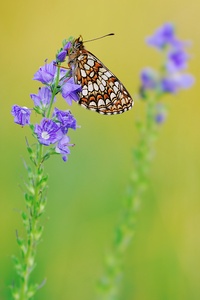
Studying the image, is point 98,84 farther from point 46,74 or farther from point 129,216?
point 129,216

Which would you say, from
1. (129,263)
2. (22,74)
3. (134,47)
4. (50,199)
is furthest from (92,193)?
(134,47)

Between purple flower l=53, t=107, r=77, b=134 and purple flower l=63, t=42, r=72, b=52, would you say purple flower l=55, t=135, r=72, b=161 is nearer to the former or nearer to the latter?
purple flower l=53, t=107, r=77, b=134

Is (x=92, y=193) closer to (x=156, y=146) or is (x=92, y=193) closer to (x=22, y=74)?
(x=156, y=146)

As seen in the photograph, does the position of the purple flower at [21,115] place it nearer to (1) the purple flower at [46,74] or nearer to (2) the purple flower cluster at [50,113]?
(2) the purple flower cluster at [50,113]

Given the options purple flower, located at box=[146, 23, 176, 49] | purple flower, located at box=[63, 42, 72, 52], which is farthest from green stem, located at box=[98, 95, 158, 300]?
purple flower, located at box=[63, 42, 72, 52]

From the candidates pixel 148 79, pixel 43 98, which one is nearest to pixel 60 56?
pixel 43 98

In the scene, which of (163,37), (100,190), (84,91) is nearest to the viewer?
(84,91)
